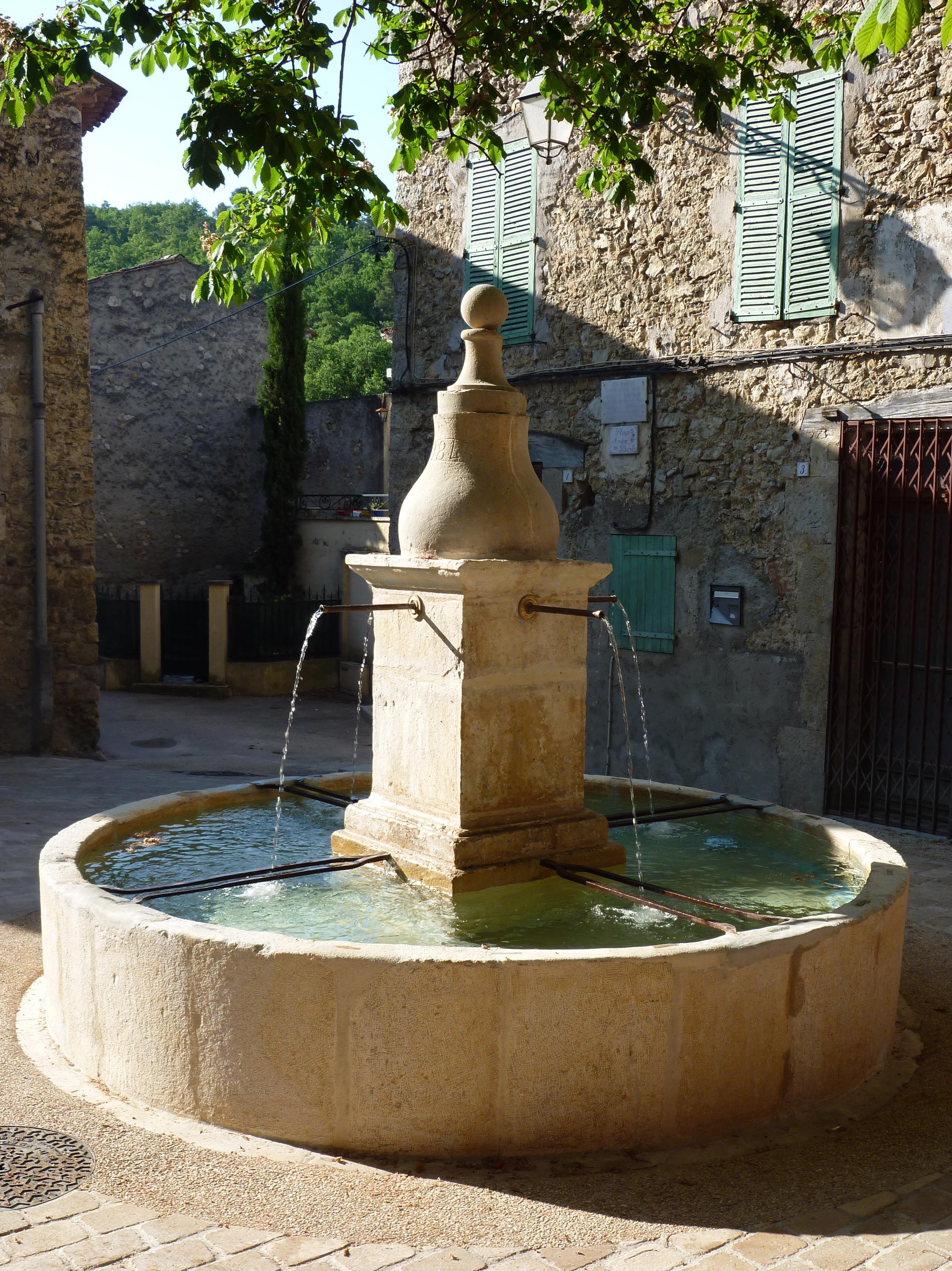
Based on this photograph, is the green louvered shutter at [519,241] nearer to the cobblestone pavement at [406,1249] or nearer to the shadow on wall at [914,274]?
the shadow on wall at [914,274]

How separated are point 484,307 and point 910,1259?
139 inches

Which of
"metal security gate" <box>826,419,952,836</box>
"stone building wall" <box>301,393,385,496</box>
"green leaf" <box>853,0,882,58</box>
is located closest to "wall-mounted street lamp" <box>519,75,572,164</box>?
"metal security gate" <box>826,419,952,836</box>

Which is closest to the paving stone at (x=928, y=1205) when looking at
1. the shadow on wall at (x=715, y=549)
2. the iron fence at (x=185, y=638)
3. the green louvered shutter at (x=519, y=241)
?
the shadow on wall at (x=715, y=549)

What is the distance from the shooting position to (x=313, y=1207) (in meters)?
3.13

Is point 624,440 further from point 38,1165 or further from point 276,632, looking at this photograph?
point 276,632

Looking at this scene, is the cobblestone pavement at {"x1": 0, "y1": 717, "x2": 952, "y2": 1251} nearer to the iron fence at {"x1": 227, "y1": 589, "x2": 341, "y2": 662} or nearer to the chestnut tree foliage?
the chestnut tree foliage

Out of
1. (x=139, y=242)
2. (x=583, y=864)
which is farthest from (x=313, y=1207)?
(x=139, y=242)

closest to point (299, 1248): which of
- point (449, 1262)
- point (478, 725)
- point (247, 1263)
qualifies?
point (247, 1263)

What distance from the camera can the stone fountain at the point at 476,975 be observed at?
3420mm

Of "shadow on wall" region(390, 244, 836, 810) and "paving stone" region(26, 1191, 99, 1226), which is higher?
"shadow on wall" region(390, 244, 836, 810)

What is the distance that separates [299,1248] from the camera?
293 cm

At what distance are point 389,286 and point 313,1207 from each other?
3887 centimetres

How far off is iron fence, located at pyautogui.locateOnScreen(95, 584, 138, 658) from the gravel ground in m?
13.5

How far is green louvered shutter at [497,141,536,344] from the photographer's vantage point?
10.5 metres
